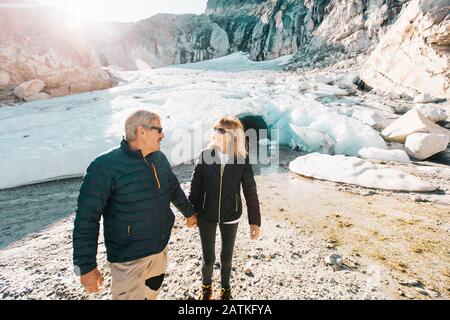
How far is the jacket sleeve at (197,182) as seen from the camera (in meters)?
2.89

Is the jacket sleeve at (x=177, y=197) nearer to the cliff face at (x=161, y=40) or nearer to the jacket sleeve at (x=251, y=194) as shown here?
the jacket sleeve at (x=251, y=194)

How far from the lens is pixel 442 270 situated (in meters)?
3.46

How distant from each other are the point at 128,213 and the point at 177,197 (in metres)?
0.65

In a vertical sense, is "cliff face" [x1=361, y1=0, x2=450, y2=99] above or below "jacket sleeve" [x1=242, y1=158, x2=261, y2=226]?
above

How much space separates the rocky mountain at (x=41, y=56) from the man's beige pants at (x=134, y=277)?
831 inches

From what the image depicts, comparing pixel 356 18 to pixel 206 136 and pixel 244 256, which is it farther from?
pixel 244 256

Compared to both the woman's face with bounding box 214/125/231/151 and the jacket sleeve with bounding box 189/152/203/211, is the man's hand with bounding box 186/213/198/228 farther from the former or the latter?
the woman's face with bounding box 214/125/231/151

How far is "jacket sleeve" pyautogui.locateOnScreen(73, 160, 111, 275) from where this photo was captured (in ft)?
6.49

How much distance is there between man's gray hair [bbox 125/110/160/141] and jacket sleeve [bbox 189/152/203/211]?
82cm

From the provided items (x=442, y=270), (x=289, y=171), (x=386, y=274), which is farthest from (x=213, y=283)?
(x=289, y=171)

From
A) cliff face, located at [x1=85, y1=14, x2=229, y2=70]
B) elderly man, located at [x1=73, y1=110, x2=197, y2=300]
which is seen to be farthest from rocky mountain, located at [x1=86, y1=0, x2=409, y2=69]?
elderly man, located at [x1=73, y1=110, x2=197, y2=300]

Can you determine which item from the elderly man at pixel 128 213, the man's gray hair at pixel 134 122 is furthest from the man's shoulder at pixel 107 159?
the man's gray hair at pixel 134 122

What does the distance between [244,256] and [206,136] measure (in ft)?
19.6

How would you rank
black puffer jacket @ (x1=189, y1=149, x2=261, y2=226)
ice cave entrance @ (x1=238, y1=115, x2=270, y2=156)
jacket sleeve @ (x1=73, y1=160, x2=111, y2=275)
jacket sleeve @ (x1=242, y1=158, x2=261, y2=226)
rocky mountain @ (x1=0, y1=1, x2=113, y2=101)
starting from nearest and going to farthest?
jacket sleeve @ (x1=73, y1=160, x2=111, y2=275)
black puffer jacket @ (x1=189, y1=149, x2=261, y2=226)
jacket sleeve @ (x1=242, y1=158, x2=261, y2=226)
ice cave entrance @ (x1=238, y1=115, x2=270, y2=156)
rocky mountain @ (x1=0, y1=1, x2=113, y2=101)
